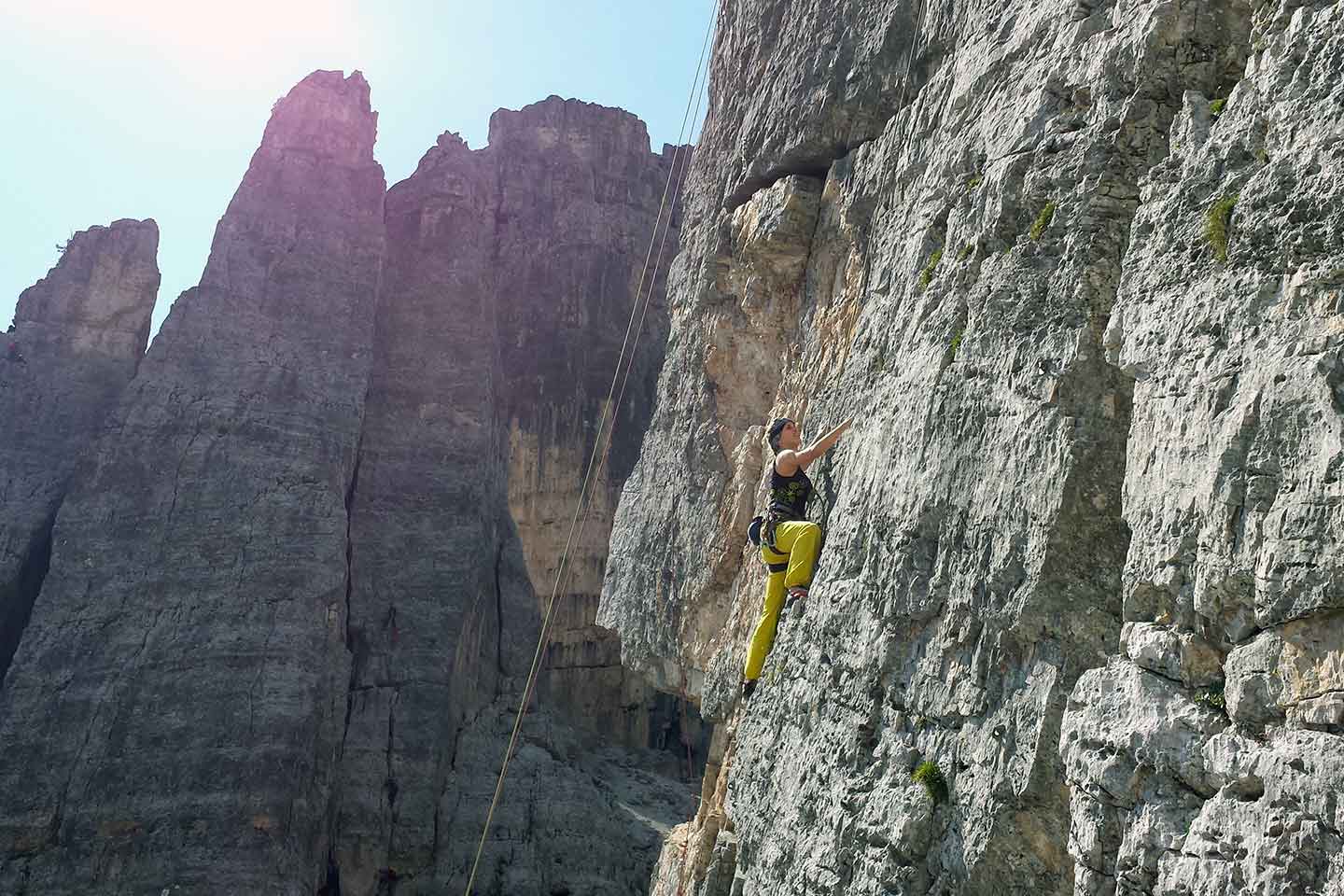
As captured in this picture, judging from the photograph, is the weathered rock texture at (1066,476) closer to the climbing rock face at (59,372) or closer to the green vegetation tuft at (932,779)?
the green vegetation tuft at (932,779)

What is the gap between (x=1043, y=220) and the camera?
590 centimetres

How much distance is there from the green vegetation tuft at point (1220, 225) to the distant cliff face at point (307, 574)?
63.3ft

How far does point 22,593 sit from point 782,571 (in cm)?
2082

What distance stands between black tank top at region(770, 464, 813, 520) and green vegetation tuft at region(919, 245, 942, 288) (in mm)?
1807

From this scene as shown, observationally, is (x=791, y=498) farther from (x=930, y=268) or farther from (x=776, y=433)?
(x=930, y=268)

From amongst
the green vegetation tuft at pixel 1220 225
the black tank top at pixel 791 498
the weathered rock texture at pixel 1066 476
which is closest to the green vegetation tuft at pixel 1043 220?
the weathered rock texture at pixel 1066 476

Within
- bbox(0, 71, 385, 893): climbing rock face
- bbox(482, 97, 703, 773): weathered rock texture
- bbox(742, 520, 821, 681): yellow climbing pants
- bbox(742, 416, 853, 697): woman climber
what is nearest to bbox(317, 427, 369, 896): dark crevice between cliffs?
bbox(0, 71, 385, 893): climbing rock face

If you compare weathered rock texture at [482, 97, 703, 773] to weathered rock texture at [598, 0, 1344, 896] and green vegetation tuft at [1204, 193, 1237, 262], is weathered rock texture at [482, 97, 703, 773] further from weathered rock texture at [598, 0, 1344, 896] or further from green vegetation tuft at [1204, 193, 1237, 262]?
green vegetation tuft at [1204, 193, 1237, 262]

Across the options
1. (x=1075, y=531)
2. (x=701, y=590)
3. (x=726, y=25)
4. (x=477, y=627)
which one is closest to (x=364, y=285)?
(x=477, y=627)

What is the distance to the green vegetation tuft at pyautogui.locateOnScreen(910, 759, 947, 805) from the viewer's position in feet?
17.7

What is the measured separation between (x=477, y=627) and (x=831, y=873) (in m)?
20.4

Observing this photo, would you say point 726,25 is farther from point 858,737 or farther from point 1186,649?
point 1186,649

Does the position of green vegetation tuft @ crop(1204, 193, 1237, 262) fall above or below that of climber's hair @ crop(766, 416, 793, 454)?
above

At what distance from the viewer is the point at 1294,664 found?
3.75 meters
